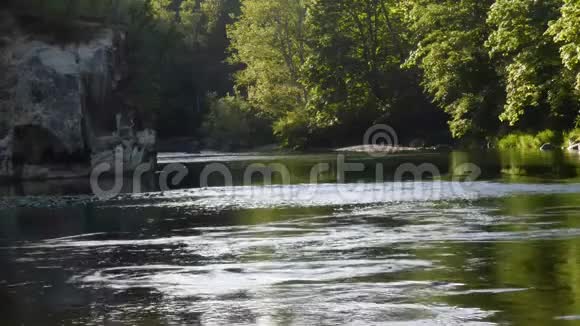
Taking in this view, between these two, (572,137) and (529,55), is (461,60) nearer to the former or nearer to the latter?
(572,137)

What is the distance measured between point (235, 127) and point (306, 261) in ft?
261

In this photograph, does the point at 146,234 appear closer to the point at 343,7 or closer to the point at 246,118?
the point at 343,7

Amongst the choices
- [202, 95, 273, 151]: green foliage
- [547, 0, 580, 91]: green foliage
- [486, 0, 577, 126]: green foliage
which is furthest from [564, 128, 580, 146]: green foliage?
[202, 95, 273, 151]: green foliage

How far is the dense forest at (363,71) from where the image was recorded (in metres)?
48.5

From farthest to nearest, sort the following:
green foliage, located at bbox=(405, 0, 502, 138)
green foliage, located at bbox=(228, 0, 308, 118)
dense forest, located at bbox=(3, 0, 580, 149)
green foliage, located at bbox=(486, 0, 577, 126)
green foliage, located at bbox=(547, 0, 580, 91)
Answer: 1. green foliage, located at bbox=(228, 0, 308, 118)
2. green foliage, located at bbox=(405, 0, 502, 138)
3. dense forest, located at bbox=(3, 0, 580, 149)
4. green foliage, located at bbox=(486, 0, 577, 126)
5. green foliage, located at bbox=(547, 0, 580, 91)

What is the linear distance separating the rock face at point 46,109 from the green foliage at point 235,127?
1615 inches

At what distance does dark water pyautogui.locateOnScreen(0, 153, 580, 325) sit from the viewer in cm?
997

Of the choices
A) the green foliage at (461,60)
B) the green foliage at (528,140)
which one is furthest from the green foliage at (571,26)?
the green foliage at (461,60)

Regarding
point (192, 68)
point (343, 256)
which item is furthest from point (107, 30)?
point (192, 68)

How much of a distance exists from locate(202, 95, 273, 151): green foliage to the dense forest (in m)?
0.12

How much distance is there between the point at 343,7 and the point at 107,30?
105 ft

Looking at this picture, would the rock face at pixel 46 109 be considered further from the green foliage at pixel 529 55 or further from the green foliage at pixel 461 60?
the green foliage at pixel 529 55

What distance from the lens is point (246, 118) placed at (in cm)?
9500

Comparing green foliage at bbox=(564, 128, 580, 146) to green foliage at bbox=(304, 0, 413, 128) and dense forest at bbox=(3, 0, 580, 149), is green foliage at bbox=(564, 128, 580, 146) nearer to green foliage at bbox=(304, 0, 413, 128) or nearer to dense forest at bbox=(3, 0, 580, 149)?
dense forest at bbox=(3, 0, 580, 149)
